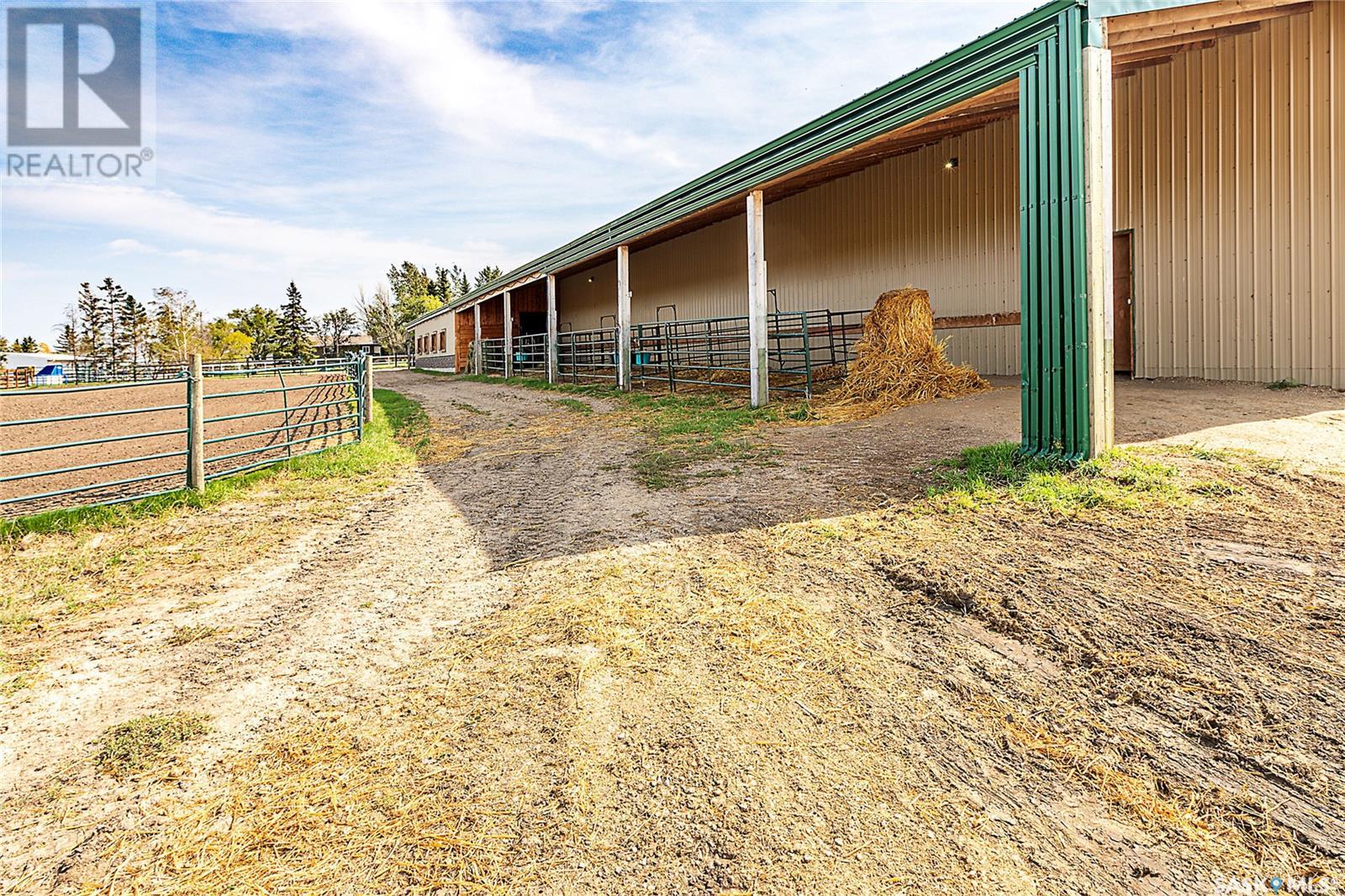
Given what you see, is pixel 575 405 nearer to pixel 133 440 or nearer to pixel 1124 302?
pixel 133 440

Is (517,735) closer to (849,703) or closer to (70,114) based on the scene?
(849,703)

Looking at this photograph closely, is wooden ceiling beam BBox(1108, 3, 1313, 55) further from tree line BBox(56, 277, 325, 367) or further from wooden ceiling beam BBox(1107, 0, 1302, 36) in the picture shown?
tree line BBox(56, 277, 325, 367)

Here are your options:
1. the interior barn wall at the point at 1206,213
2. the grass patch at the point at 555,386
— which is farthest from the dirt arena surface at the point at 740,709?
the grass patch at the point at 555,386

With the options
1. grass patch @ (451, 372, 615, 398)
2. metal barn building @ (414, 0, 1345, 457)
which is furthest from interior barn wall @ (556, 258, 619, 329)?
metal barn building @ (414, 0, 1345, 457)

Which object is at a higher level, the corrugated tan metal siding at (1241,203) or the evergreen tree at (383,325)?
the evergreen tree at (383,325)

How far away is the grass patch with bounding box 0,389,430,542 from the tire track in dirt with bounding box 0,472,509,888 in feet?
5.45

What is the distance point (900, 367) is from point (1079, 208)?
455 centimetres

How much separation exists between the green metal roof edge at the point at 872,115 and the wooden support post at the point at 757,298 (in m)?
0.36

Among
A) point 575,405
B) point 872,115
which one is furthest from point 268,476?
point 872,115

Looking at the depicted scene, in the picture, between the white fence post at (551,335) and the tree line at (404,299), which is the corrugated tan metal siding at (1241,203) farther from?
the tree line at (404,299)

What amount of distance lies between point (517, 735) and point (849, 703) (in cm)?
121

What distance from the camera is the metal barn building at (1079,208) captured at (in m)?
5.24

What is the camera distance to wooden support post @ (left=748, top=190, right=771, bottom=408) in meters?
10.1

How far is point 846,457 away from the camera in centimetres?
647
